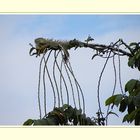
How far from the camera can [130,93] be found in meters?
0.93

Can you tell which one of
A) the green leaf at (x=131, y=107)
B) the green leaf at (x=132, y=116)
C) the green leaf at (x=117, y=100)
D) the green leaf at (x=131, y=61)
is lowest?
the green leaf at (x=132, y=116)

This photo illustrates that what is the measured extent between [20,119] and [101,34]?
44 centimetres

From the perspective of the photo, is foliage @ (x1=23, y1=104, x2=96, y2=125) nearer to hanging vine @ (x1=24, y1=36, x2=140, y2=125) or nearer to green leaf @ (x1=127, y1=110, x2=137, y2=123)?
hanging vine @ (x1=24, y1=36, x2=140, y2=125)

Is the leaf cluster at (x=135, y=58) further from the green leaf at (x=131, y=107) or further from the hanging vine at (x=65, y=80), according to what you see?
the green leaf at (x=131, y=107)

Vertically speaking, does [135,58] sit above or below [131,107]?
above

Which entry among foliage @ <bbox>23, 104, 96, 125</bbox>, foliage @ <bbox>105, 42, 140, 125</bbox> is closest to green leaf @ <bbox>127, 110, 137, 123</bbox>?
foliage @ <bbox>105, 42, 140, 125</bbox>

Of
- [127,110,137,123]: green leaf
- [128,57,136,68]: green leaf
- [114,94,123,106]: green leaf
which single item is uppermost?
[128,57,136,68]: green leaf

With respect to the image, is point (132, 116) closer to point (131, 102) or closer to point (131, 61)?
point (131, 102)

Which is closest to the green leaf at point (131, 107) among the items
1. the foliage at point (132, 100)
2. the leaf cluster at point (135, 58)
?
the foliage at point (132, 100)

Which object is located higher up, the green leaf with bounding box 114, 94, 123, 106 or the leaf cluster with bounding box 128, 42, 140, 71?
the leaf cluster with bounding box 128, 42, 140, 71

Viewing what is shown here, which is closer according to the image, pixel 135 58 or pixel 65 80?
pixel 135 58

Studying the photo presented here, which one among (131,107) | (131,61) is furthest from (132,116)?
(131,61)
